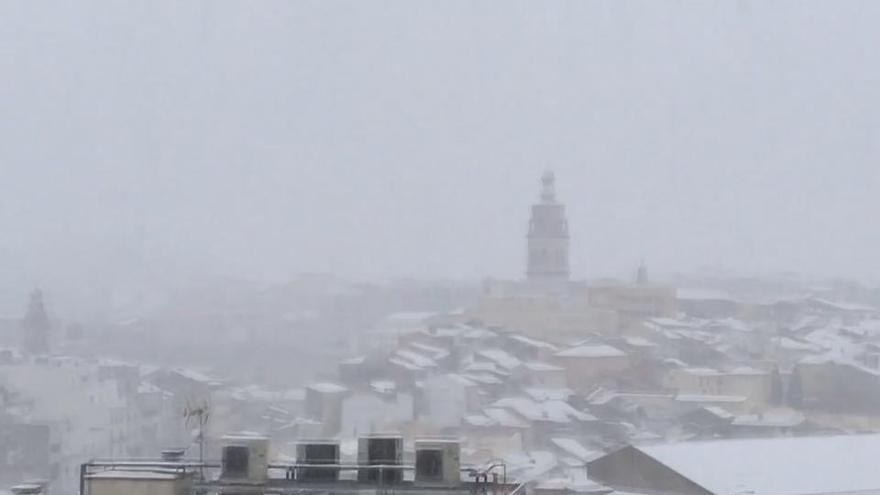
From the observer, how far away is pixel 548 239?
117 ft

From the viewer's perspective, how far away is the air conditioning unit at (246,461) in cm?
377

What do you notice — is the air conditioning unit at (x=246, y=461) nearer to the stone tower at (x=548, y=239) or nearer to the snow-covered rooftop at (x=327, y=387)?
the snow-covered rooftop at (x=327, y=387)

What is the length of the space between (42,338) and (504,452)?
8734mm

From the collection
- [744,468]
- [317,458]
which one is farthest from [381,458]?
[744,468]

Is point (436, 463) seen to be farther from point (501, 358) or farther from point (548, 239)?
point (548, 239)

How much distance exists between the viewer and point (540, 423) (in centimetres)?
1984

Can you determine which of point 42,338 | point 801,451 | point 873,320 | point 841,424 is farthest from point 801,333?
point 801,451

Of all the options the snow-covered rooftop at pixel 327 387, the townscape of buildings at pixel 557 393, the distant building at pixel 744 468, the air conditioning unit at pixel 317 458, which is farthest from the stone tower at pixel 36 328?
the air conditioning unit at pixel 317 458

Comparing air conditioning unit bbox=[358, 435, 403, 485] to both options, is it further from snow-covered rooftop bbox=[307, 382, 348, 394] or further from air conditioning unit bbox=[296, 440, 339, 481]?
snow-covered rooftop bbox=[307, 382, 348, 394]

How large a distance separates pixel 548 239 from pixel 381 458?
32.1 m

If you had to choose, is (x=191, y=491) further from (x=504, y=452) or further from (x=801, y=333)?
(x=801, y=333)

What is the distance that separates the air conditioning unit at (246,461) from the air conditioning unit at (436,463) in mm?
428

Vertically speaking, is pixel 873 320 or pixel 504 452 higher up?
pixel 873 320

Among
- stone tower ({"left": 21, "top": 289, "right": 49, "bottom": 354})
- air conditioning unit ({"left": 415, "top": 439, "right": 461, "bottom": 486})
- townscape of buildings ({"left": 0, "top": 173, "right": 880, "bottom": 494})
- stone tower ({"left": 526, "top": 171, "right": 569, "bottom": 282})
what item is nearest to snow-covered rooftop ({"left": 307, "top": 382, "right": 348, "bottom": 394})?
townscape of buildings ({"left": 0, "top": 173, "right": 880, "bottom": 494})
